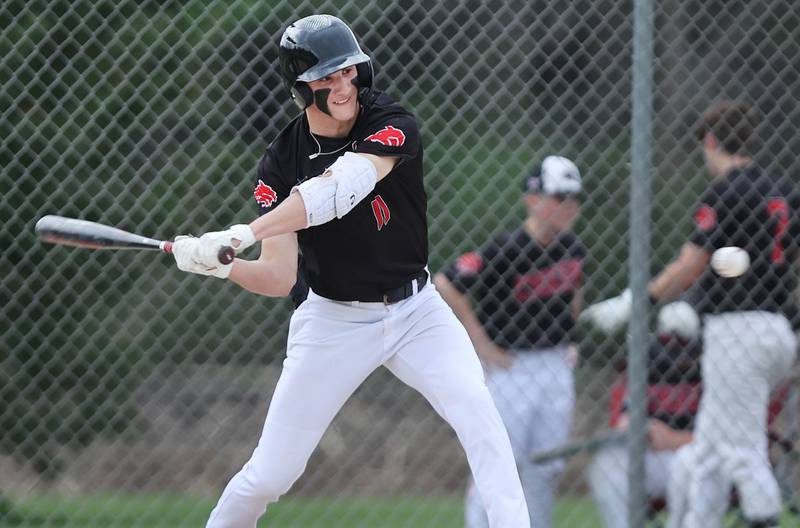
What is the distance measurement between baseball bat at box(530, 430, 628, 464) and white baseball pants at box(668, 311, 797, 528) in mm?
288

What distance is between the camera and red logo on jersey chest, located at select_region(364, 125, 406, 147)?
3348mm

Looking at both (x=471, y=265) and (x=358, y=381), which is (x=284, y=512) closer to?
(x=471, y=265)

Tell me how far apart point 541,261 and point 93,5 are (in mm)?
1962

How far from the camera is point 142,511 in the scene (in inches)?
214

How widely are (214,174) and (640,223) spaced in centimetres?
165

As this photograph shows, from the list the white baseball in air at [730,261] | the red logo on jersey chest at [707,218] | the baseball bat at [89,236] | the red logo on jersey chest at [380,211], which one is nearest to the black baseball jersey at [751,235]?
the red logo on jersey chest at [707,218]

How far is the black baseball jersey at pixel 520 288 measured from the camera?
16.2ft

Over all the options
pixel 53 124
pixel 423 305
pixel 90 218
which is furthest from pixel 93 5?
pixel 423 305

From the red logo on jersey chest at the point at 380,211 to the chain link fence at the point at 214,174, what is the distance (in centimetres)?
119

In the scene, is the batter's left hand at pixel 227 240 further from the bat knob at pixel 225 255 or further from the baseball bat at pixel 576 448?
the baseball bat at pixel 576 448

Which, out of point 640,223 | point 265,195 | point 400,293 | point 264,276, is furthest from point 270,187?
point 640,223

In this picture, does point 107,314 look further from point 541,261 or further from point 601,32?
point 601,32

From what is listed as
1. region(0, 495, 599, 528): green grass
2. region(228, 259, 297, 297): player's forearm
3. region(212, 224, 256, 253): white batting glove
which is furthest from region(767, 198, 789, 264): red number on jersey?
region(212, 224, 256, 253): white batting glove

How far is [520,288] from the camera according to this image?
4.94 metres
